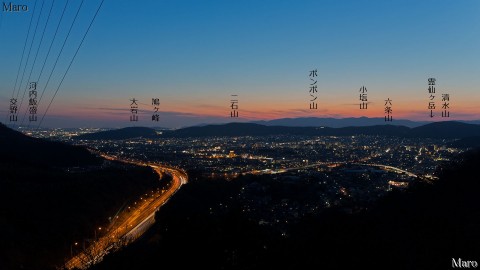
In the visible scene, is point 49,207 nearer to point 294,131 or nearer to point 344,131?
point 344,131

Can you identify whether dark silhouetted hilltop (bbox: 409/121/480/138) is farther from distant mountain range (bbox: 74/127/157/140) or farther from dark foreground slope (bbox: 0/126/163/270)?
dark foreground slope (bbox: 0/126/163/270)

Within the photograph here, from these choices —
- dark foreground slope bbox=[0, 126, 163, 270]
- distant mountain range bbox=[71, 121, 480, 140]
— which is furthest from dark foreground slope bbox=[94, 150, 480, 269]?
distant mountain range bbox=[71, 121, 480, 140]

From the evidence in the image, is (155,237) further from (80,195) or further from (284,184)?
(284,184)

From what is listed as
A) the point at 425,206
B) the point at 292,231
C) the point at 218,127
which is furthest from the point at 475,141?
the point at 218,127

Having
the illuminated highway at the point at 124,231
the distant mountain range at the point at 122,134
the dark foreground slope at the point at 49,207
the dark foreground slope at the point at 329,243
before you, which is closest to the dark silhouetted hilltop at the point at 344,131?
the distant mountain range at the point at 122,134

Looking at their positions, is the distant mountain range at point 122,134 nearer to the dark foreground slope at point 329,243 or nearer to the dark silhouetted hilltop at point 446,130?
the dark silhouetted hilltop at point 446,130

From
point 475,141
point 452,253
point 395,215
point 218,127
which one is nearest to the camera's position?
point 452,253
